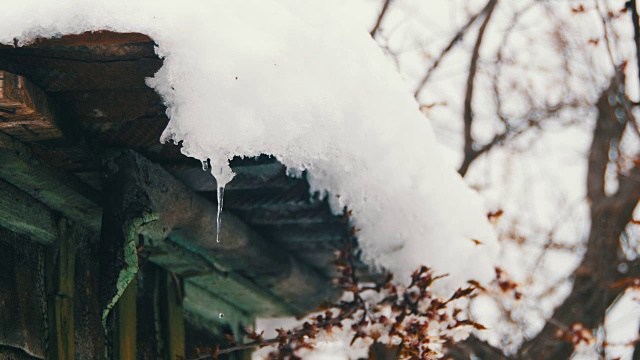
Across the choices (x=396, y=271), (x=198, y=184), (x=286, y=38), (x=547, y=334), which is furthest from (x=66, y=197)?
(x=547, y=334)

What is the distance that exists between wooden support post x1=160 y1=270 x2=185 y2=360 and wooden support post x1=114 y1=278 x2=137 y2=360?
211 millimetres

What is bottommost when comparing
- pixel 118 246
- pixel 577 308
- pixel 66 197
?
pixel 118 246

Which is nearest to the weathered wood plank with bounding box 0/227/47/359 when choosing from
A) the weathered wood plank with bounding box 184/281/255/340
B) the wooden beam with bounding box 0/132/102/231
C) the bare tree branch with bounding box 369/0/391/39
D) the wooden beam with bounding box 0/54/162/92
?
the wooden beam with bounding box 0/132/102/231

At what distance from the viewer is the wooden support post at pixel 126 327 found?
243 centimetres

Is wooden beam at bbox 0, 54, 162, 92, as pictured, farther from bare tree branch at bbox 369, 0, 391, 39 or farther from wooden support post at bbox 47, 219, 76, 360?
bare tree branch at bbox 369, 0, 391, 39

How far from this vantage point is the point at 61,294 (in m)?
2.20

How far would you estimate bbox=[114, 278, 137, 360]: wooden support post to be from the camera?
2430 mm

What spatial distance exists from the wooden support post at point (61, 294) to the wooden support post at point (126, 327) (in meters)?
0.23

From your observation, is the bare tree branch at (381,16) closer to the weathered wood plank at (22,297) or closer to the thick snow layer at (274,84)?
the thick snow layer at (274,84)

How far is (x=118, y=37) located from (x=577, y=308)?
16.2 feet

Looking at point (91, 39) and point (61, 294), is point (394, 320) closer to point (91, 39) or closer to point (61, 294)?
point (61, 294)

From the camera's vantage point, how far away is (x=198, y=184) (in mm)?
2482

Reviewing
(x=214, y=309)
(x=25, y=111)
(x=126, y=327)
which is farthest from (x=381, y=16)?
(x=25, y=111)

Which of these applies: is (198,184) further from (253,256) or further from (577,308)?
(577,308)
